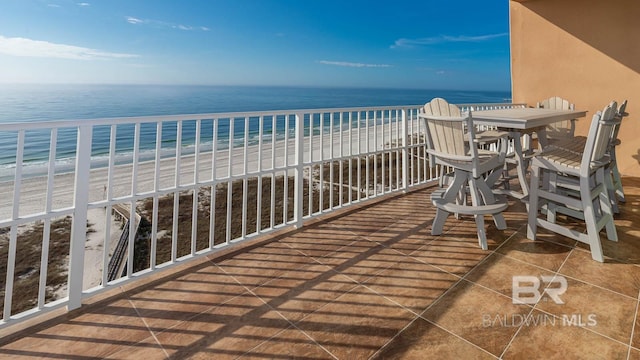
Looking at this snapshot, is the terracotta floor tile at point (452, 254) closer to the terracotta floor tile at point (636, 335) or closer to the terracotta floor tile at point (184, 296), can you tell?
the terracotta floor tile at point (636, 335)

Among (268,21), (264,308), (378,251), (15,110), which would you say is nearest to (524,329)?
(378,251)

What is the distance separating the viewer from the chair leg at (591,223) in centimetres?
200

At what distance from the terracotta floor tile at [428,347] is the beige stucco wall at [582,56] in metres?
4.87

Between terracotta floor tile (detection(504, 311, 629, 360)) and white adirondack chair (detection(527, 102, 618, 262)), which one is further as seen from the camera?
white adirondack chair (detection(527, 102, 618, 262))

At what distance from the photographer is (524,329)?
1.38 m

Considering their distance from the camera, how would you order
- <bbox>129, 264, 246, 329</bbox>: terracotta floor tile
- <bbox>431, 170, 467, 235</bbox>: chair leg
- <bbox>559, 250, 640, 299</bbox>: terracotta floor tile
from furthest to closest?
<bbox>431, 170, 467, 235</bbox>: chair leg
<bbox>559, 250, 640, 299</bbox>: terracotta floor tile
<bbox>129, 264, 246, 329</bbox>: terracotta floor tile

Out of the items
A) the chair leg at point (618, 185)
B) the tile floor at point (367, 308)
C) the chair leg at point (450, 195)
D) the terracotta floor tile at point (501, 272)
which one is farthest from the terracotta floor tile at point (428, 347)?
the chair leg at point (618, 185)

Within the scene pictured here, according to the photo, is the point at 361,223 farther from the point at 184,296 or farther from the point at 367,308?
the point at 184,296

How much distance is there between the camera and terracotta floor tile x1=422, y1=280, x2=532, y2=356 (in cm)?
133

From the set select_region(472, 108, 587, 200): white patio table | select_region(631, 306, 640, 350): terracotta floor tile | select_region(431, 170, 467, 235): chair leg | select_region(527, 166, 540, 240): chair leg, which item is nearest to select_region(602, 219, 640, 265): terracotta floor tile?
select_region(527, 166, 540, 240): chair leg

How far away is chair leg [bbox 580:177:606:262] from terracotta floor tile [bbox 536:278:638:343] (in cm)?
43

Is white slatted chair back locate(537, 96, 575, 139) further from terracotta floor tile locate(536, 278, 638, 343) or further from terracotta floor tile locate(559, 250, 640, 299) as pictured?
terracotta floor tile locate(536, 278, 638, 343)

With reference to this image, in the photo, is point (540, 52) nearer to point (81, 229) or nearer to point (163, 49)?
point (81, 229)

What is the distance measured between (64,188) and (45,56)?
2614 centimetres
